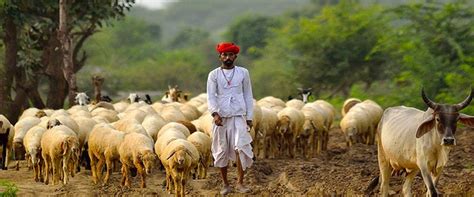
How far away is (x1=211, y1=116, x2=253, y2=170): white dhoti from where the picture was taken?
1045 centimetres

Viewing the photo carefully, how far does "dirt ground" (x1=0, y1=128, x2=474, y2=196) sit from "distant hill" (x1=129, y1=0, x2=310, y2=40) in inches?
3978

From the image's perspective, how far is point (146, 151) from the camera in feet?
37.5

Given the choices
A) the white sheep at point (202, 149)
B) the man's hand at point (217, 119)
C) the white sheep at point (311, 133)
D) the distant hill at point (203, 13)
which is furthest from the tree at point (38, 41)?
the distant hill at point (203, 13)

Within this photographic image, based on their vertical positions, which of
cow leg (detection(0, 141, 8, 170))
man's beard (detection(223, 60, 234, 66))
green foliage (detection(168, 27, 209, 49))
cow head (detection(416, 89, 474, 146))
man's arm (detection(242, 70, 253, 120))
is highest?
green foliage (detection(168, 27, 209, 49))

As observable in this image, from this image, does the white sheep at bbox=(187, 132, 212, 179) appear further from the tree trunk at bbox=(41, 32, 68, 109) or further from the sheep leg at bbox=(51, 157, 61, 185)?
the tree trunk at bbox=(41, 32, 68, 109)

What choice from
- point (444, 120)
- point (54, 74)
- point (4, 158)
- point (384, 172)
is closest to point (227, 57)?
point (384, 172)

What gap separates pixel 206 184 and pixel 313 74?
64.0 ft

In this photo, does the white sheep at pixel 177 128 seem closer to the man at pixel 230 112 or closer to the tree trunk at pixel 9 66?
the man at pixel 230 112

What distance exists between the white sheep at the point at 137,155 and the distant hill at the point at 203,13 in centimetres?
10314

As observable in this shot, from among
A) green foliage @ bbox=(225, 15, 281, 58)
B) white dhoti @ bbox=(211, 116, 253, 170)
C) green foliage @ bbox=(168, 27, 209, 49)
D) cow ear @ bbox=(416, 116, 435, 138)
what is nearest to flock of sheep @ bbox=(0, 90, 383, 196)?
white dhoti @ bbox=(211, 116, 253, 170)

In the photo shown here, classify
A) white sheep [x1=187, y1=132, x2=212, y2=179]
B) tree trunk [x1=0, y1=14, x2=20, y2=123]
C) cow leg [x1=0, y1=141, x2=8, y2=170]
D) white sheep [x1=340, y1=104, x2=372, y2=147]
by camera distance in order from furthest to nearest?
tree trunk [x1=0, y1=14, x2=20, y2=123] → white sheep [x1=340, y1=104, x2=372, y2=147] → cow leg [x1=0, y1=141, x2=8, y2=170] → white sheep [x1=187, y1=132, x2=212, y2=179]

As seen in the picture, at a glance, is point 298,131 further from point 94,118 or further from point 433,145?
point 433,145

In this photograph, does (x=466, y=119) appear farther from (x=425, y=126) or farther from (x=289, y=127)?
(x=289, y=127)

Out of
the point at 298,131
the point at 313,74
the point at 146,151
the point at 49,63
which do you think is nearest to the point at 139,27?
the point at 313,74
